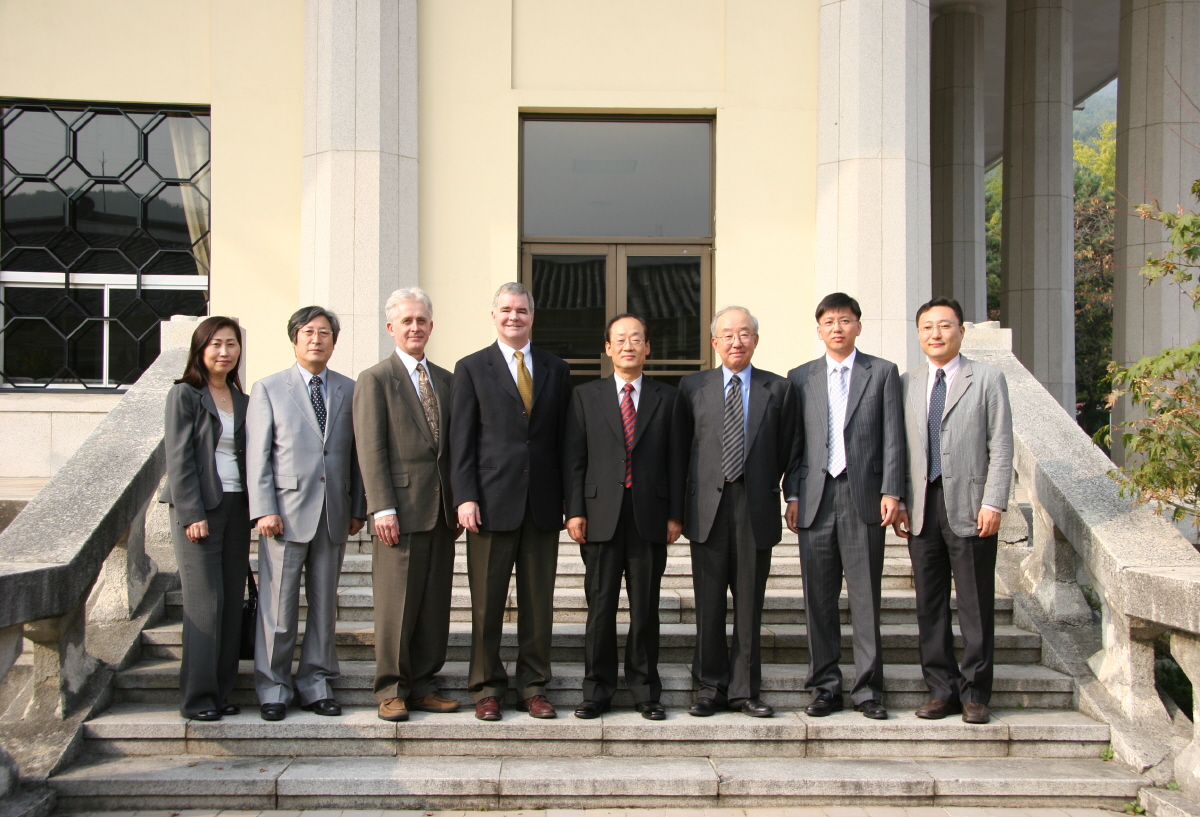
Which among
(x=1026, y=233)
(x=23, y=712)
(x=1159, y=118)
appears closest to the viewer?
(x=23, y=712)

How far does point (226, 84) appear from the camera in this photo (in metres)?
8.29

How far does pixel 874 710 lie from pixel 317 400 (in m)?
3.22

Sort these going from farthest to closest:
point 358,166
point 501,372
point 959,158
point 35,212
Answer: point 959,158 < point 35,212 < point 358,166 < point 501,372

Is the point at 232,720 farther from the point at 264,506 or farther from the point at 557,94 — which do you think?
the point at 557,94

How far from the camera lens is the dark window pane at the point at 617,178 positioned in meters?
8.55

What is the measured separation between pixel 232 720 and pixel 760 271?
5.45 metres

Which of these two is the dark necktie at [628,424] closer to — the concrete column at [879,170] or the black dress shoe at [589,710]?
the black dress shoe at [589,710]

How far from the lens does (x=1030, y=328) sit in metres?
15.7

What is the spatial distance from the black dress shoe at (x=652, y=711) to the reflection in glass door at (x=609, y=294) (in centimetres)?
405

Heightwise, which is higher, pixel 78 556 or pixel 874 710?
pixel 78 556

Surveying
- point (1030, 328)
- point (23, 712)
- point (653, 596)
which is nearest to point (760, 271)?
point (653, 596)

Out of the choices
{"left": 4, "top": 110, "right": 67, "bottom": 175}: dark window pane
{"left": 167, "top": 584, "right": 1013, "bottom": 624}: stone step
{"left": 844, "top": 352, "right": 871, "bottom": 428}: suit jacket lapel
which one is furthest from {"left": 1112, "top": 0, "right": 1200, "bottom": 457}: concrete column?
{"left": 4, "top": 110, "right": 67, "bottom": 175}: dark window pane

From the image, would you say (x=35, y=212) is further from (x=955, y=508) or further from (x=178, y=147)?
(x=955, y=508)

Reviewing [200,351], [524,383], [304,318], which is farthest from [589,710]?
[200,351]
